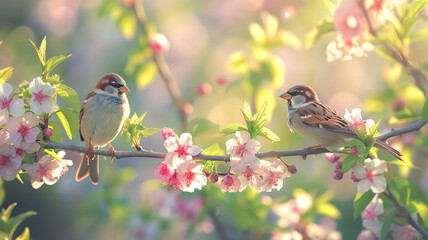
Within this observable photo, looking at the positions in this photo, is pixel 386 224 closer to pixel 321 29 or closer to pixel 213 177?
pixel 213 177

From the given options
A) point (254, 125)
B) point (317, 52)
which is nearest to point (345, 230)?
point (317, 52)

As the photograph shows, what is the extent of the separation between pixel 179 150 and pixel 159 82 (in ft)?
14.6

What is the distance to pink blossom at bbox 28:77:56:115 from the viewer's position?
4.83 feet

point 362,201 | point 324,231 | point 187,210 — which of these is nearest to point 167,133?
point 362,201

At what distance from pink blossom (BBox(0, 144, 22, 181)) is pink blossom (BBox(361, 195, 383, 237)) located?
1.35 metres

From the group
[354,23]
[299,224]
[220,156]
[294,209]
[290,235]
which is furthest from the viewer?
[294,209]

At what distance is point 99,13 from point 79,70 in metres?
2.84

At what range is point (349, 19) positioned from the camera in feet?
6.35

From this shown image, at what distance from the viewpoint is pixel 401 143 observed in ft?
8.82

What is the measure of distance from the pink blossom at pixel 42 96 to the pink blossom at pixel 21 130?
87 mm

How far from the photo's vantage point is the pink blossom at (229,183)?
5.06 ft

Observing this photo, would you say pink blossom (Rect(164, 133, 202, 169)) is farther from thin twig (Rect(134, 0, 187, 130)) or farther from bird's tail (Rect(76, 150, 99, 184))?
thin twig (Rect(134, 0, 187, 130))

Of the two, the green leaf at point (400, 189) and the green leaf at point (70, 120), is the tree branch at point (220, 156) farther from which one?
the green leaf at point (400, 189)

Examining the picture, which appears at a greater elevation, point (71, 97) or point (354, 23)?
point (71, 97)
